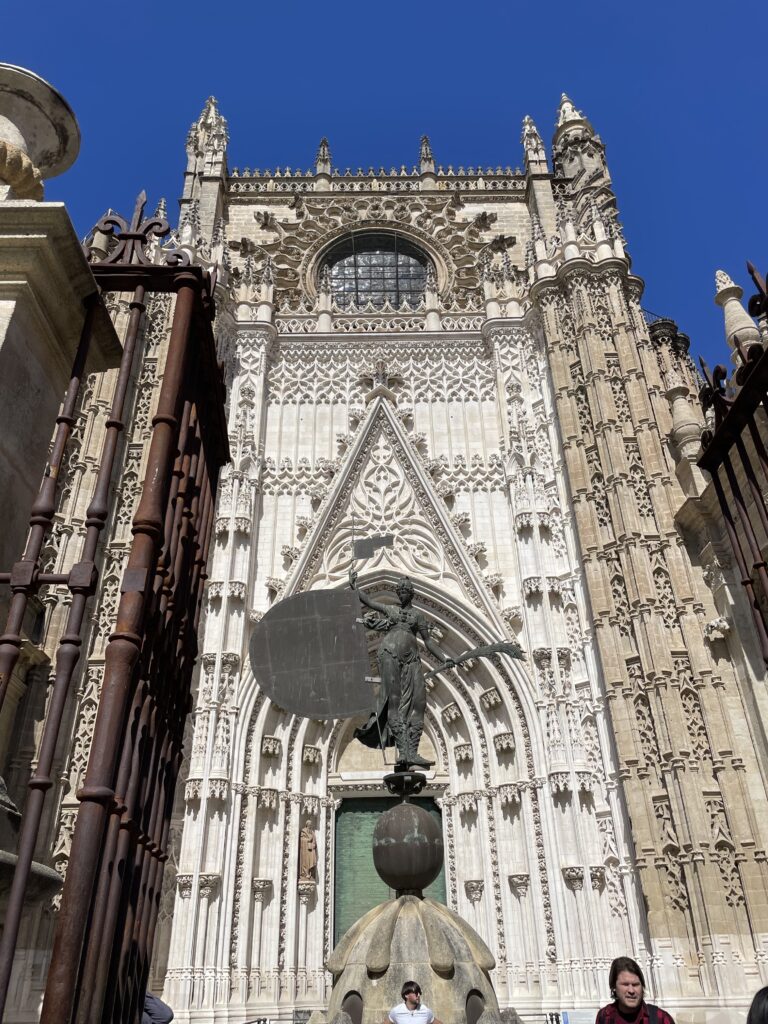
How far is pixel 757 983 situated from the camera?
32.6ft

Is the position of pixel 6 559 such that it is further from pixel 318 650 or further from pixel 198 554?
pixel 318 650

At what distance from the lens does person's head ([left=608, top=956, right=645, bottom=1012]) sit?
3135 mm

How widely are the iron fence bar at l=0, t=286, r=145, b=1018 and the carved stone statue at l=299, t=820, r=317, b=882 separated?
10624mm

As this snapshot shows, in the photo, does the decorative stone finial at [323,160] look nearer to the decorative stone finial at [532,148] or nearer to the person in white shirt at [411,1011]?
the decorative stone finial at [532,148]

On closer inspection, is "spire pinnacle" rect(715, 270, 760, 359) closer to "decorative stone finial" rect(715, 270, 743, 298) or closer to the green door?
"decorative stone finial" rect(715, 270, 743, 298)

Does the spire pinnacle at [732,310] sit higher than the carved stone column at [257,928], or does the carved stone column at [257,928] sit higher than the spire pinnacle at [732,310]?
the spire pinnacle at [732,310]

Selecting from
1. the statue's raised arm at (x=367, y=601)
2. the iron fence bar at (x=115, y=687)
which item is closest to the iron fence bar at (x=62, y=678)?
the iron fence bar at (x=115, y=687)

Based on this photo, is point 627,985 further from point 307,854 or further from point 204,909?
point 307,854

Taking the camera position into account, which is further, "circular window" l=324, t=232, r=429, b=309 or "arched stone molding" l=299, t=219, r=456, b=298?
"circular window" l=324, t=232, r=429, b=309

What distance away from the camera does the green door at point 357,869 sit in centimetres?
1298

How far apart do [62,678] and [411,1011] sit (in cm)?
273

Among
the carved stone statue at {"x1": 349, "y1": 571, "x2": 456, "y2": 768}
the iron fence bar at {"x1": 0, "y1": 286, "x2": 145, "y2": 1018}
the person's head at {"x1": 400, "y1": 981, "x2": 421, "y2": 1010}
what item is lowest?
the person's head at {"x1": 400, "y1": 981, "x2": 421, "y2": 1010}

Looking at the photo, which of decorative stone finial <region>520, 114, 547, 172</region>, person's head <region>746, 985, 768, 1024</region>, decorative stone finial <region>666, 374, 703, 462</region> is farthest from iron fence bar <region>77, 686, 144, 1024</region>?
decorative stone finial <region>520, 114, 547, 172</region>

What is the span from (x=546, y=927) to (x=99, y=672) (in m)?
7.99
